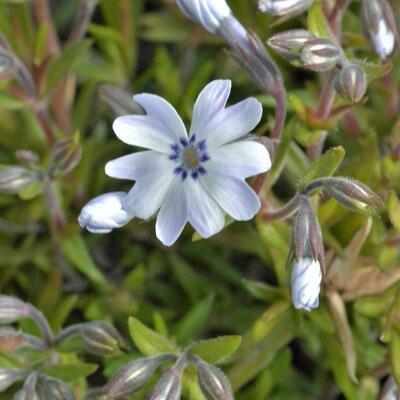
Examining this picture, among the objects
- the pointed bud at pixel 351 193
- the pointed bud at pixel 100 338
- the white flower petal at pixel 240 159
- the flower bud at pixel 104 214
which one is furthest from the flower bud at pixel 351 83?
the pointed bud at pixel 100 338

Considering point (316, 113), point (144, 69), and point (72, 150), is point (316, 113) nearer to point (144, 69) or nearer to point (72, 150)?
point (72, 150)

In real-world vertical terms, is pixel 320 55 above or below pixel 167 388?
above

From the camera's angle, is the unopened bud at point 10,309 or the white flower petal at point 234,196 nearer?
the white flower petal at point 234,196

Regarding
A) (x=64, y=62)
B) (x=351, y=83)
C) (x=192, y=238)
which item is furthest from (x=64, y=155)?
(x=351, y=83)

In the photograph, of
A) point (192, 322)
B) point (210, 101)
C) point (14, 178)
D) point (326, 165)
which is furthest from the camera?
point (192, 322)

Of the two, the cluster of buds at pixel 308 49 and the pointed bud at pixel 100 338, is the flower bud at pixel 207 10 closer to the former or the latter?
the cluster of buds at pixel 308 49

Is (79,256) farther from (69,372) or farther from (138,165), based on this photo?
(138,165)

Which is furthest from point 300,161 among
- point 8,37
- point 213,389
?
point 8,37
